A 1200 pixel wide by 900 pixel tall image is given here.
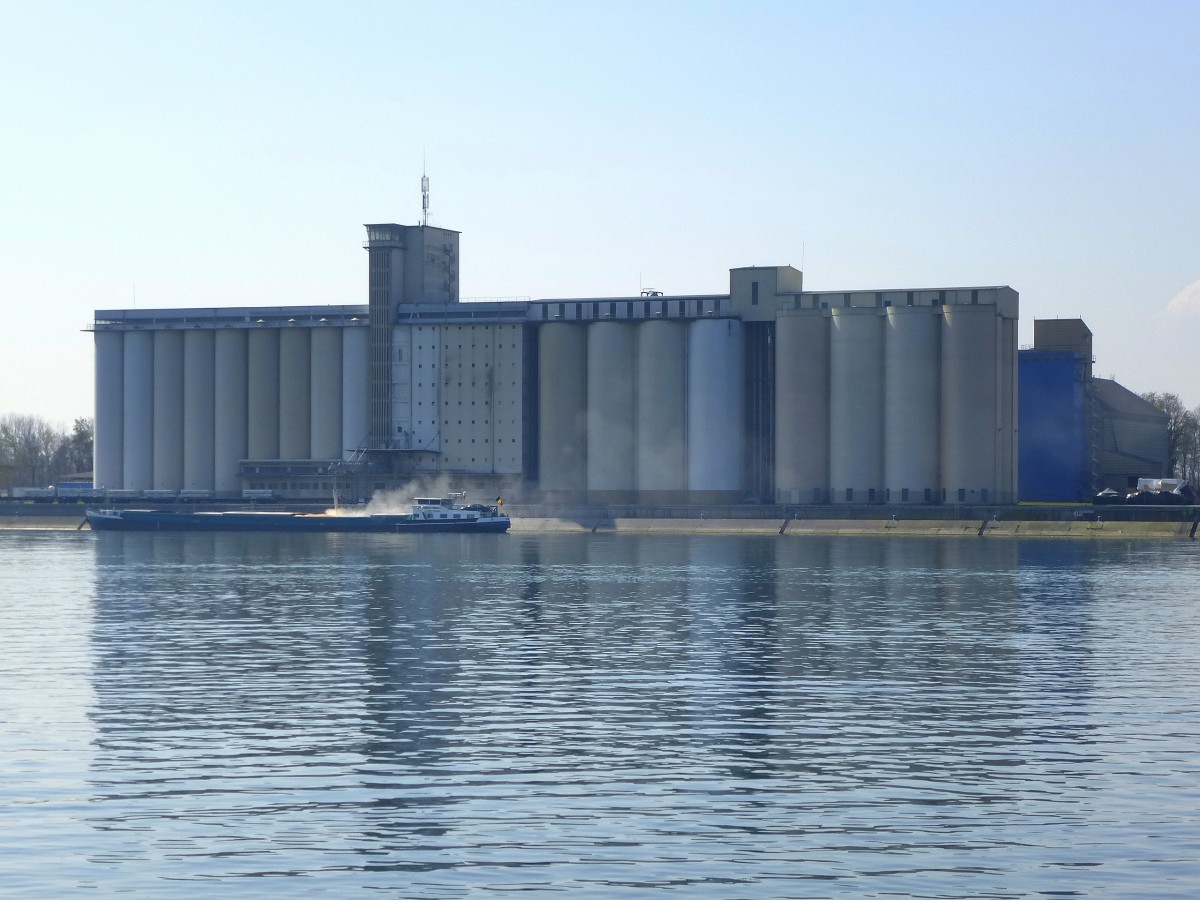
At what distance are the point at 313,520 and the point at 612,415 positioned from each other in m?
34.8

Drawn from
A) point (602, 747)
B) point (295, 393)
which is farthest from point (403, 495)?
point (602, 747)

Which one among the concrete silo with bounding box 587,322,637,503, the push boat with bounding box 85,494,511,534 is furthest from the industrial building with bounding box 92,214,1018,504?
the push boat with bounding box 85,494,511,534

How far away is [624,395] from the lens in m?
184

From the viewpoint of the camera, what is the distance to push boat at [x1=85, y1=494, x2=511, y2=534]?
168000mm

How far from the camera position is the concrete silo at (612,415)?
184m

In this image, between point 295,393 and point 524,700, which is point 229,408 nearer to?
point 295,393

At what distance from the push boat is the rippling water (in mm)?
91663

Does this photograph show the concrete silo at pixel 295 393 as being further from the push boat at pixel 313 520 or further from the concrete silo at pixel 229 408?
the push boat at pixel 313 520

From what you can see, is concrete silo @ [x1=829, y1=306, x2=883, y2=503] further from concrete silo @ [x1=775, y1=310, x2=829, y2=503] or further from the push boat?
the push boat

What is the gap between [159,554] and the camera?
128375mm

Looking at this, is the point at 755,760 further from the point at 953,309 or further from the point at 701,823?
the point at 953,309

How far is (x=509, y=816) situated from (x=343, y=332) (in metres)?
172

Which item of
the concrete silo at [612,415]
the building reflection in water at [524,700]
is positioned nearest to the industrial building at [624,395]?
the concrete silo at [612,415]

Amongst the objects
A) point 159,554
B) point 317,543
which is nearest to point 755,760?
point 159,554
